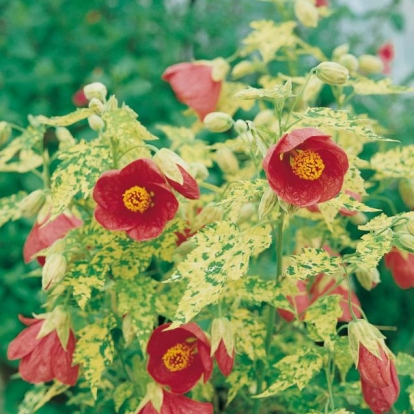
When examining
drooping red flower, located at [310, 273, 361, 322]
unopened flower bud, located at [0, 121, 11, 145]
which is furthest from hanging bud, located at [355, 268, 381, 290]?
unopened flower bud, located at [0, 121, 11, 145]

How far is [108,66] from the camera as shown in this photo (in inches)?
70.5

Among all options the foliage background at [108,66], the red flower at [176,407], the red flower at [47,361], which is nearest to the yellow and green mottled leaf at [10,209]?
the red flower at [47,361]

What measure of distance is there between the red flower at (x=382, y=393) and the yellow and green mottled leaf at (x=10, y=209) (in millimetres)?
378

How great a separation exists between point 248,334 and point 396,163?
0.77 ft

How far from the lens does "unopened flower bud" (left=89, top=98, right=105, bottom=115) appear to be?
2.22 ft

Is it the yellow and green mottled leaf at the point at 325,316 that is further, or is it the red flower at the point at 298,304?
the red flower at the point at 298,304

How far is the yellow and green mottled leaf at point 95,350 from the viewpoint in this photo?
0.67 meters

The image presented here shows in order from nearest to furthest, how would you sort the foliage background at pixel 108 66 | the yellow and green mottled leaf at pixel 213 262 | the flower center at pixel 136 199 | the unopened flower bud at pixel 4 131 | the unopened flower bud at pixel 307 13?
1. the yellow and green mottled leaf at pixel 213 262
2. the flower center at pixel 136 199
3. the unopened flower bud at pixel 4 131
4. the unopened flower bud at pixel 307 13
5. the foliage background at pixel 108 66

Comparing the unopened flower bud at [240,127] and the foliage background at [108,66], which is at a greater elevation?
the unopened flower bud at [240,127]

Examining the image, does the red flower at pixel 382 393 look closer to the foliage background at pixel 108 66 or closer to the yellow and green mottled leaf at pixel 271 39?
the yellow and green mottled leaf at pixel 271 39

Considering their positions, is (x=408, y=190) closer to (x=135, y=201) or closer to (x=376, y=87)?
(x=376, y=87)

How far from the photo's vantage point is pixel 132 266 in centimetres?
69

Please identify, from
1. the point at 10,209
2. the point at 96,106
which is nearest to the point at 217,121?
the point at 96,106

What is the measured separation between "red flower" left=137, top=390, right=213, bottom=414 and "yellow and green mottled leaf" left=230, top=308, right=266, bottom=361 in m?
0.06
